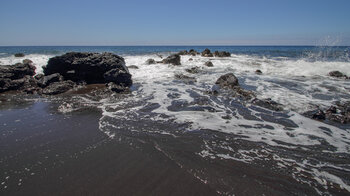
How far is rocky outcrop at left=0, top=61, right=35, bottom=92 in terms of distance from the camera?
8320mm

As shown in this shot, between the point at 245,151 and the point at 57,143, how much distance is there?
372cm

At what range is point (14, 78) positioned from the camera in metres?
9.29

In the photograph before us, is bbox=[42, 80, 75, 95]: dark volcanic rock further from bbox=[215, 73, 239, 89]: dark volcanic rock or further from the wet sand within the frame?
bbox=[215, 73, 239, 89]: dark volcanic rock

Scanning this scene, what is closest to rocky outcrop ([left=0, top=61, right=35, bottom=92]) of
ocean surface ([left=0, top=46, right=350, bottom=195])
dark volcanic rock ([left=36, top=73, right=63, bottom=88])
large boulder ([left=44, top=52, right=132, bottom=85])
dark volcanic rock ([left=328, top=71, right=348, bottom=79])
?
dark volcanic rock ([left=36, top=73, right=63, bottom=88])

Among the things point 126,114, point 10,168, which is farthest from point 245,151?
point 10,168

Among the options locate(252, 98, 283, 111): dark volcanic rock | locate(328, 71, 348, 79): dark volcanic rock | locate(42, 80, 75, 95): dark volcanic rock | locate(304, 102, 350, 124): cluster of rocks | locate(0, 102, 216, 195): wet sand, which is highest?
locate(328, 71, 348, 79): dark volcanic rock

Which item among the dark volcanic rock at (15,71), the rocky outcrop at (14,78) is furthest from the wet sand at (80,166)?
the dark volcanic rock at (15,71)

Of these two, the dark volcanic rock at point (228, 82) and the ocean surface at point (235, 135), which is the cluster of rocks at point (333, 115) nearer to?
the ocean surface at point (235, 135)

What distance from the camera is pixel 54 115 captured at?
518cm

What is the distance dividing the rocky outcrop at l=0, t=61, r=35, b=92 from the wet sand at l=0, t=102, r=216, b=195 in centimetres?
520

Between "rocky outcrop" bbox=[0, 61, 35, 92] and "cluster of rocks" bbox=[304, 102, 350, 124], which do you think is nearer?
"cluster of rocks" bbox=[304, 102, 350, 124]

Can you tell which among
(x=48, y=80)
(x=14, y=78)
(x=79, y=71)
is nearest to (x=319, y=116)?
(x=79, y=71)

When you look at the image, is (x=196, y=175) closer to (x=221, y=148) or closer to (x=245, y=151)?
(x=221, y=148)

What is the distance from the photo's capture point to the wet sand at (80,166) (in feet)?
8.22
